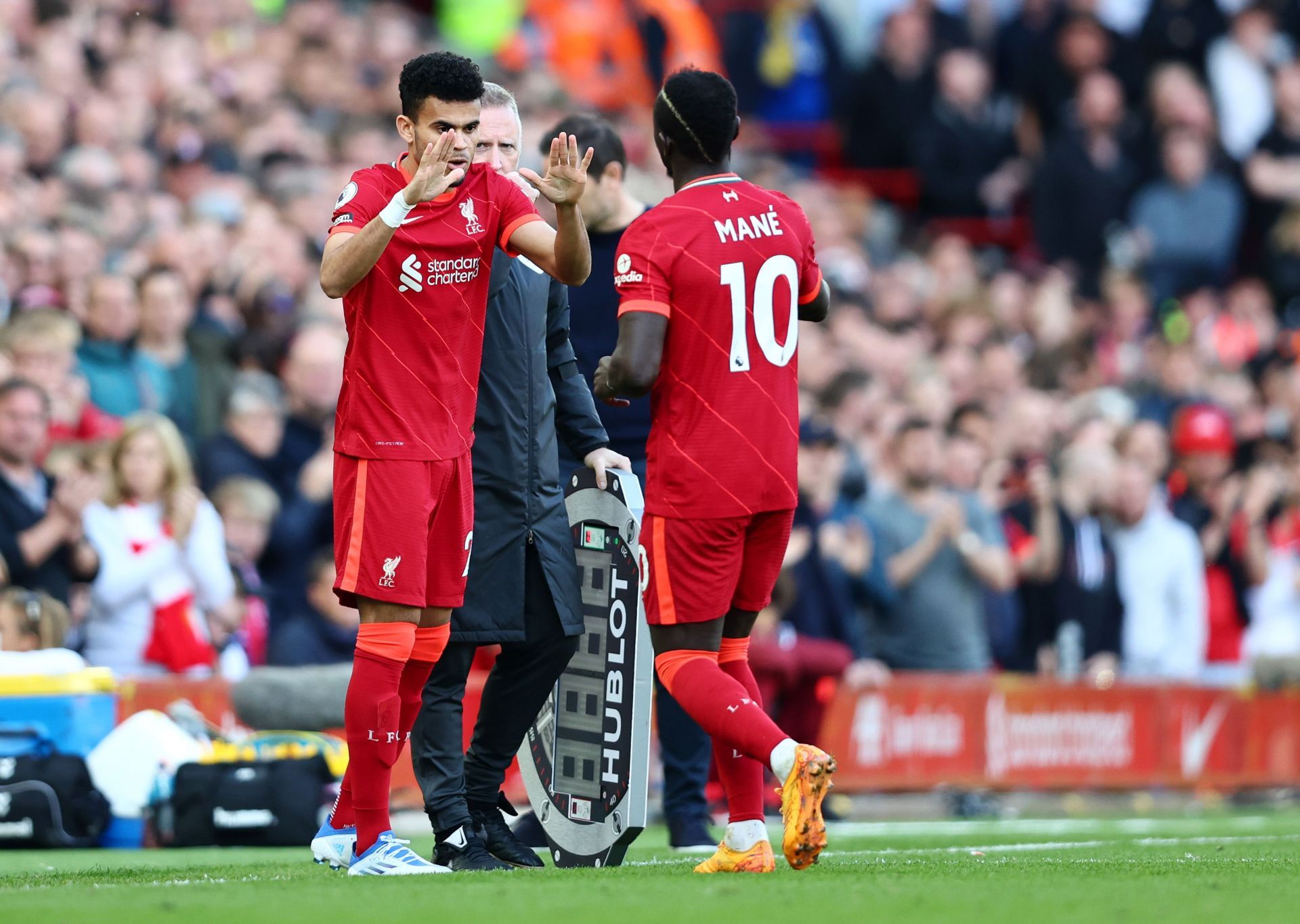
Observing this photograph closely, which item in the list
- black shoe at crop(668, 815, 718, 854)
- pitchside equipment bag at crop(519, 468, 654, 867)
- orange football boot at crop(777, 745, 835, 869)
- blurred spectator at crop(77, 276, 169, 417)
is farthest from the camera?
blurred spectator at crop(77, 276, 169, 417)

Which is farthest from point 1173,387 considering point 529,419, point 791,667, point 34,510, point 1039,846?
point 529,419

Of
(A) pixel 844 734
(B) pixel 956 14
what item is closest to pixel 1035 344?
(B) pixel 956 14

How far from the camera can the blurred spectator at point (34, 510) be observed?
429 inches

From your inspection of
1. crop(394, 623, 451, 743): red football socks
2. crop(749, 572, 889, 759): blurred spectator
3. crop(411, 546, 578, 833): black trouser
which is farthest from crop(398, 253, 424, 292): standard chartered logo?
crop(749, 572, 889, 759): blurred spectator

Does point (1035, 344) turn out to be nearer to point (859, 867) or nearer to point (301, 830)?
point (301, 830)

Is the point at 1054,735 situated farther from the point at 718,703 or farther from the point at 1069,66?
the point at 1069,66

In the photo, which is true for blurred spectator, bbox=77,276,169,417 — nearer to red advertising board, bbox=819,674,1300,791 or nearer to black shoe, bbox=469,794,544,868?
red advertising board, bbox=819,674,1300,791

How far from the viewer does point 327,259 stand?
683cm

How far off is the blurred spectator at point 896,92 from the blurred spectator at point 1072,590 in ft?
26.8

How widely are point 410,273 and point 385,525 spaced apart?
782 mm

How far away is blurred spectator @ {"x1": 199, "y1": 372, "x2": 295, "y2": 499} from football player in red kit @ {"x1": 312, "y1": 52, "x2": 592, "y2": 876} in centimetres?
524

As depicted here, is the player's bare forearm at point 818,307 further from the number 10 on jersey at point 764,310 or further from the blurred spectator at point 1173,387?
the blurred spectator at point 1173,387

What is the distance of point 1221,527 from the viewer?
14961 millimetres

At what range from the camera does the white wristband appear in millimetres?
6648
